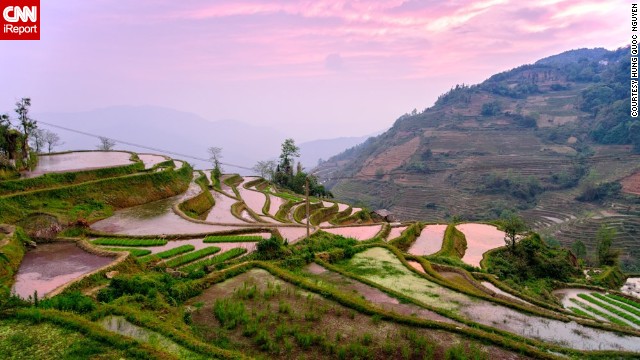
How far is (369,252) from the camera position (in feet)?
63.8

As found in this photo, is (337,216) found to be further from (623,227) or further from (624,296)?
(623,227)

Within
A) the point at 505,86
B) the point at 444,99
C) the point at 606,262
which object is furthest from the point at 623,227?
the point at 505,86

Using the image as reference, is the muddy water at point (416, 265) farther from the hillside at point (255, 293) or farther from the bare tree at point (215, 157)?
the bare tree at point (215, 157)

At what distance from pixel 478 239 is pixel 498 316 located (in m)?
18.5

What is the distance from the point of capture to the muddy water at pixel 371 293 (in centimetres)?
1198

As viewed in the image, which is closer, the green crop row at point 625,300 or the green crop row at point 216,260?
the green crop row at point 216,260

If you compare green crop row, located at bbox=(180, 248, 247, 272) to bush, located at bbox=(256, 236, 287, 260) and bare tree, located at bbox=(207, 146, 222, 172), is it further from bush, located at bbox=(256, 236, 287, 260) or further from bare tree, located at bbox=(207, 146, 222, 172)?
bare tree, located at bbox=(207, 146, 222, 172)

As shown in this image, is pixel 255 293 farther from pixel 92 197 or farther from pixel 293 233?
pixel 92 197

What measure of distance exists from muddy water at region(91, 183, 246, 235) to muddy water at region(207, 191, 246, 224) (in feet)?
9.58

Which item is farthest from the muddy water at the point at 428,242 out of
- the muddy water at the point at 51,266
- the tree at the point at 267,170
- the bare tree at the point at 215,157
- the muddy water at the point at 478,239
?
the bare tree at the point at 215,157

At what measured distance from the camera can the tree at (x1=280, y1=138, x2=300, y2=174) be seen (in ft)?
212

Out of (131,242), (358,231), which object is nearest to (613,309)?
(358,231)

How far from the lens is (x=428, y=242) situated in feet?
90.2

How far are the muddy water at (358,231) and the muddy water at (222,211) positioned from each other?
6.51 metres
